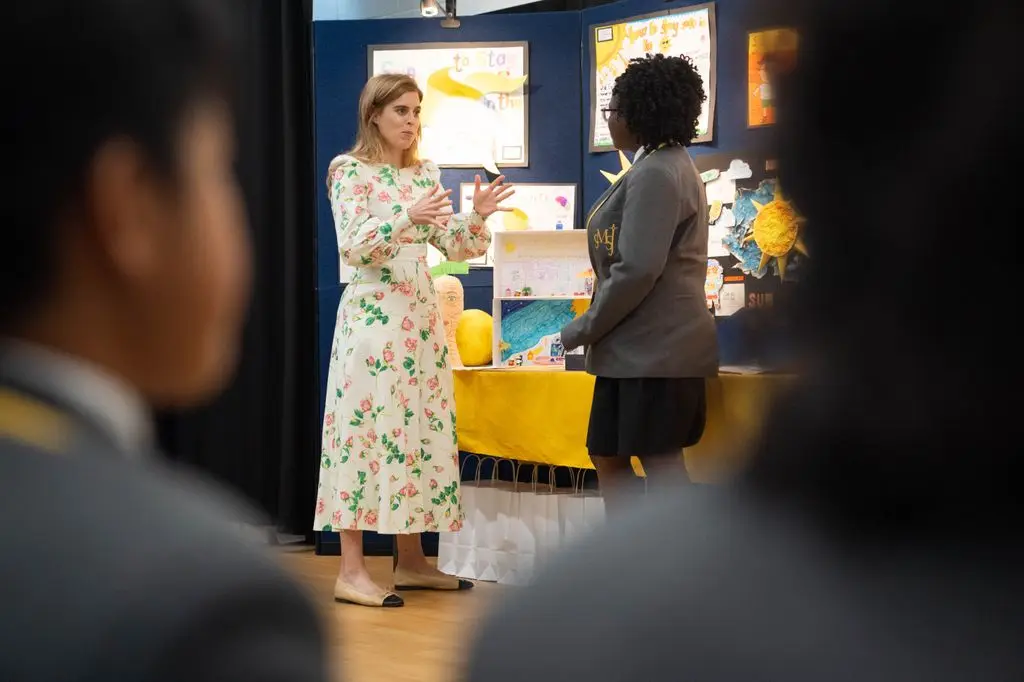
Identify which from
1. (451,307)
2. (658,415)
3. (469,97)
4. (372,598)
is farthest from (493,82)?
(658,415)

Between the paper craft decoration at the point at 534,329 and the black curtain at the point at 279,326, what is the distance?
1498mm

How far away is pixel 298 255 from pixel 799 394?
4827mm

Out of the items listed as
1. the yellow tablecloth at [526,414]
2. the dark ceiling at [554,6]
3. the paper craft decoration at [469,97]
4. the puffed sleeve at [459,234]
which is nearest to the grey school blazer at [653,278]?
the yellow tablecloth at [526,414]

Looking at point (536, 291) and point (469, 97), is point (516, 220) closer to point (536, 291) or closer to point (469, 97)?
point (469, 97)

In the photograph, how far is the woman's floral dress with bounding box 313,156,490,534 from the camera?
138 inches

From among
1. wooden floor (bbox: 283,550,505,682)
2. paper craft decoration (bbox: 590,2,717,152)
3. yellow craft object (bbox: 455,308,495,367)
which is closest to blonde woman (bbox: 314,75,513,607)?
wooden floor (bbox: 283,550,505,682)

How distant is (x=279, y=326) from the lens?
17.2 ft

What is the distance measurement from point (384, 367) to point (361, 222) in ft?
1.41

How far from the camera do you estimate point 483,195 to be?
11.9ft

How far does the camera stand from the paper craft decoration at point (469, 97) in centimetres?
452

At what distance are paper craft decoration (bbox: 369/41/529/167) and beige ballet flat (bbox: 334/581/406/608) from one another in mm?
1746

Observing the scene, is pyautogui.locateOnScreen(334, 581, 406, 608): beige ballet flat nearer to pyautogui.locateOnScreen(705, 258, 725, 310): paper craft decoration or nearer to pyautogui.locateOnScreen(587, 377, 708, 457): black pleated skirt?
pyautogui.locateOnScreen(587, 377, 708, 457): black pleated skirt

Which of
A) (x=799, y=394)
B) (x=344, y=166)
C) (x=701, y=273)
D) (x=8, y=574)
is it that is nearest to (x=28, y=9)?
(x=8, y=574)

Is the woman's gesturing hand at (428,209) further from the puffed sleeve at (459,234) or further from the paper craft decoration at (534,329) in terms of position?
the paper craft decoration at (534,329)
